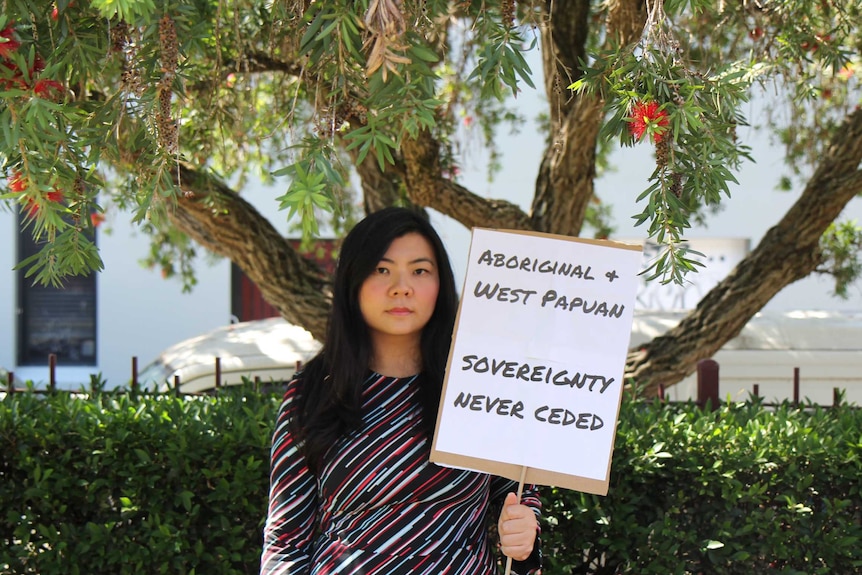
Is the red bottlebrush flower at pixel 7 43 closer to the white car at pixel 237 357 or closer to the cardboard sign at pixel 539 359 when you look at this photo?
the cardboard sign at pixel 539 359

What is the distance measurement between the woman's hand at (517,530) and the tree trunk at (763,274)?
104 inches

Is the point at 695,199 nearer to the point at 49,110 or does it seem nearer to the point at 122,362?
the point at 49,110

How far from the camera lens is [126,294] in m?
13.2

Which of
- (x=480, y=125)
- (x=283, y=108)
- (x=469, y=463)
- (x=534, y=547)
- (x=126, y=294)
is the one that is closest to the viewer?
(x=469, y=463)

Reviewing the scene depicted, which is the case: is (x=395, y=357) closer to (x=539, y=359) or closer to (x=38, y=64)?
(x=539, y=359)

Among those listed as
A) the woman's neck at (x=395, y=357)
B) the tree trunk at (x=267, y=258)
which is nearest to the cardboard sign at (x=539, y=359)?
the woman's neck at (x=395, y=357)

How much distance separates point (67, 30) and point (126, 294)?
1188 cm

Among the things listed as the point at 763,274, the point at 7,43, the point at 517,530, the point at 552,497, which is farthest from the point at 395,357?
the point at 763,274

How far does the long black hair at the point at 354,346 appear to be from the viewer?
2279 millimetres

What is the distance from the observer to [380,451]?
7.41 feet

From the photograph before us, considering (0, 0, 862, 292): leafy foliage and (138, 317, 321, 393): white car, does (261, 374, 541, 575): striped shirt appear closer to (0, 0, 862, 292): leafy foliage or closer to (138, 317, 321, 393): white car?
(0, 0, 862, 292): leafy foliage

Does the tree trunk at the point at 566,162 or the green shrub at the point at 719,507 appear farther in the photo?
the tree trunk at the point at 566,162

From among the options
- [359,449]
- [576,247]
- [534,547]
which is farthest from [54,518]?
[576,247]

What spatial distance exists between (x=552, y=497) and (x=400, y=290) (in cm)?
127
